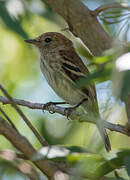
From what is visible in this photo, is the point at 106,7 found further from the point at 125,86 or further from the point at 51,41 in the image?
the point at 51,41

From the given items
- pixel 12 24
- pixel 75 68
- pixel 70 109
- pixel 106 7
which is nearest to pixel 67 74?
pixel 75 68

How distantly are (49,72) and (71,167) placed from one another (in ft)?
10.1

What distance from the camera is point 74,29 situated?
3143mm

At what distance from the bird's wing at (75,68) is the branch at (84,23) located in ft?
3.94

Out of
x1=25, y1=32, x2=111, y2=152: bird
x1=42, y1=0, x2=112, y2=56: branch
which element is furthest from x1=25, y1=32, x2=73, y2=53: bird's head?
x1=42, y1=0, x2=112, y2=56: branch

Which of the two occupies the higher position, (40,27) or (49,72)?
(40,27)

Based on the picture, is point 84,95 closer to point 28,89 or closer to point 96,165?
point 28,89

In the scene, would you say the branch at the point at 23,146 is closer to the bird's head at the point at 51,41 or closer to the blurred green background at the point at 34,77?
the blurred green background at the point at 34,77

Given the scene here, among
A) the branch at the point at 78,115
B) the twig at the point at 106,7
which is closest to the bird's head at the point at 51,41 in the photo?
the branch at the point at 78,115

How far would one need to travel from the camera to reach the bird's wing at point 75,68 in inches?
172

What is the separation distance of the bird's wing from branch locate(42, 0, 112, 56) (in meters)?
1.20

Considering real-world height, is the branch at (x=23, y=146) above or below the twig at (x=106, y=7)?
above

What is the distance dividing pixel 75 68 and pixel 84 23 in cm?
155

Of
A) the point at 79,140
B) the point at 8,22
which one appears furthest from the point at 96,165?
the point at 79,140
